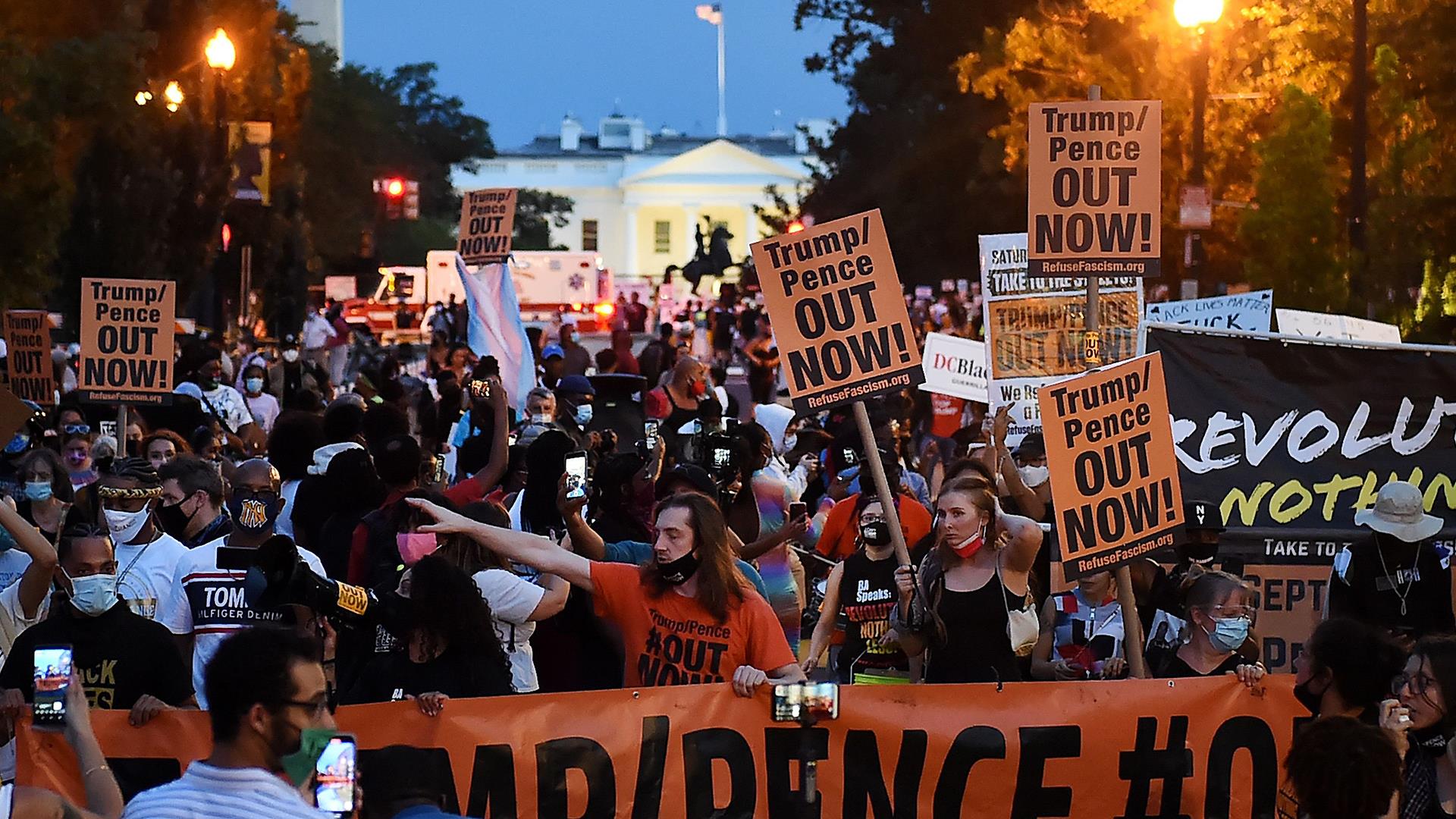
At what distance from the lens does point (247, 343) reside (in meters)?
29.5

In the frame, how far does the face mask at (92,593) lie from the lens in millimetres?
6484

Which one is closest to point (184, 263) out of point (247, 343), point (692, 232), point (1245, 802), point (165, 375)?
point (247, 343)

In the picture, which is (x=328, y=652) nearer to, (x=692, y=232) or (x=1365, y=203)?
(x=1365, y=203)

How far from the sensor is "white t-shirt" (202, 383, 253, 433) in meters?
15.3

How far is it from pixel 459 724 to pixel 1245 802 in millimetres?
2703

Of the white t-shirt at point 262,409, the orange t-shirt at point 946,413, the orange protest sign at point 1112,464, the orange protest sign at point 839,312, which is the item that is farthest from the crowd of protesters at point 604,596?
the orange t-shirt at point 946,413

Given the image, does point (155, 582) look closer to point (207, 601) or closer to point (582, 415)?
point (207, 601)

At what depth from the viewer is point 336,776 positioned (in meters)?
4.38

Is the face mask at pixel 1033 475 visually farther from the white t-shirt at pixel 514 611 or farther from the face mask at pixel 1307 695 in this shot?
the face mask at pixel 1307 695

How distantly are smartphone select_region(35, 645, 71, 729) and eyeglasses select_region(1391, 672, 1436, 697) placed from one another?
3569 mm

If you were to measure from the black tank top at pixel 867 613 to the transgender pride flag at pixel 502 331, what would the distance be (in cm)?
692

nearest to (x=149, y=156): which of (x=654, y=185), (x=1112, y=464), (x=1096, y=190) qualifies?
(x=1096, y=190)

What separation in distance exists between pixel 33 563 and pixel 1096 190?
4541 millimetres

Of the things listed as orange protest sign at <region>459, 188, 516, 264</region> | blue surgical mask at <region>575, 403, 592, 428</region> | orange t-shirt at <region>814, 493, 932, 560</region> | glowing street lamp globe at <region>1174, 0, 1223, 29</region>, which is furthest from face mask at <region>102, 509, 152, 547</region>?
glowing street lamp globe at <region>1174, 0, 1223, 29</region>
